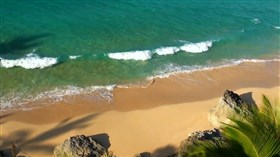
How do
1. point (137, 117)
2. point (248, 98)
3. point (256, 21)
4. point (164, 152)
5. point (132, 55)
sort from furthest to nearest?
point (256, 21) < point (132, 55) < point (248, 98) < point (137, 117) < point (164, 152)

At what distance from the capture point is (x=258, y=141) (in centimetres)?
1002

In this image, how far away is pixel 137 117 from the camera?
2172cm

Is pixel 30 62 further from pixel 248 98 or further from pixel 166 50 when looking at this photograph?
pixel 248 98

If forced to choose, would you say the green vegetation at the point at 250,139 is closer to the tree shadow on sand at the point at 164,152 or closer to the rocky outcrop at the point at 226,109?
the tree shadow on sand at the point at 164,152

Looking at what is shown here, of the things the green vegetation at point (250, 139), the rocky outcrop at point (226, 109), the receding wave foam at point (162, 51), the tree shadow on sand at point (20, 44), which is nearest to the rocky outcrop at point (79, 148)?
the rocky outcrop at point (226, 109)

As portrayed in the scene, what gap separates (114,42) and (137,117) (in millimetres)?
9394

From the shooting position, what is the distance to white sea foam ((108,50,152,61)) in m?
27.8

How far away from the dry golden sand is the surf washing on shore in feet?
3.74

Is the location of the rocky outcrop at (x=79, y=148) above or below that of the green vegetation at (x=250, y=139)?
below

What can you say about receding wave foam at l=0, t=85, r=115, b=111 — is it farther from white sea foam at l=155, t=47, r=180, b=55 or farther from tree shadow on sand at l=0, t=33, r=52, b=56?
white sea foam at l=155, t=47, r=180, b=55

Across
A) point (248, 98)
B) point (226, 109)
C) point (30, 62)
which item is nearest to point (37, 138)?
point (30, 62)

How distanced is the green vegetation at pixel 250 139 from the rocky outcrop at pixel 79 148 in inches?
344

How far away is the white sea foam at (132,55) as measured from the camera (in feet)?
91.2

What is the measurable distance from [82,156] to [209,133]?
18.9ft
